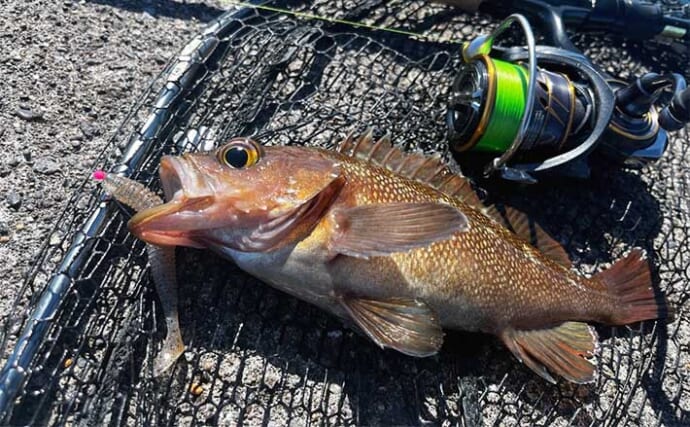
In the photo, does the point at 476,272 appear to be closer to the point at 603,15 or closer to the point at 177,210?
the point at 177,210

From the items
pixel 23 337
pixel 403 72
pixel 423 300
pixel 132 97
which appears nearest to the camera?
pixel 23 337

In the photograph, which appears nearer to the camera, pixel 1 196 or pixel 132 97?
pixel 1 196

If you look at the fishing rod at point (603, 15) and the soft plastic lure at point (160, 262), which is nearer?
the soft plastic lure at point (160, 262)

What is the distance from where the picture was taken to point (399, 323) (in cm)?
189

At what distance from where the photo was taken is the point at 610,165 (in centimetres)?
280

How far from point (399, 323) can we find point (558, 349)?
0.73m

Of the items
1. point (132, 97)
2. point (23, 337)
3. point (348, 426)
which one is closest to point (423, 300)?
point (348, 426)

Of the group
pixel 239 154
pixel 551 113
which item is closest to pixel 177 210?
pixel 239 154

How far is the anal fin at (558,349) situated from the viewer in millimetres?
2096

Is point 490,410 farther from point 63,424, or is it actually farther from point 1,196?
point 1,196

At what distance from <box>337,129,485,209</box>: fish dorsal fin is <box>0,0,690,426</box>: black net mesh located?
39 centimetres

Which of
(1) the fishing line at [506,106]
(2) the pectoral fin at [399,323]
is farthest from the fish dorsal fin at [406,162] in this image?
(2) the pectoral fin at [399,323]

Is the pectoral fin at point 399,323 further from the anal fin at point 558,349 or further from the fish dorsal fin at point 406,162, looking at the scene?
the fish dorsal fin at point 406,162

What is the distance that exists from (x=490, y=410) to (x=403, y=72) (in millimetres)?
1780
